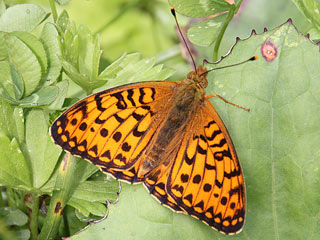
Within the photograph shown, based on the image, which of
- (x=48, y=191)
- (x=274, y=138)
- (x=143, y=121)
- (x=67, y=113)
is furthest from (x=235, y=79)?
(x=48, y=191)

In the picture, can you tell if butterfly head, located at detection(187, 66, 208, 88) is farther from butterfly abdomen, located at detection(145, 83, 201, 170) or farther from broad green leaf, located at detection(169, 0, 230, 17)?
broad green leaf, located at detection(169, 0, 230, 17)

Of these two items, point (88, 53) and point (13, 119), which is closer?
point (13, 119)

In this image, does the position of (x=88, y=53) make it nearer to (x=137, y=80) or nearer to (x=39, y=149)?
(x=137, y=80)

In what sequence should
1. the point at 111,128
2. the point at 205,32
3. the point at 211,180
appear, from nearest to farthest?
the point at 211,180
the point at 111,128
the point at 205,32

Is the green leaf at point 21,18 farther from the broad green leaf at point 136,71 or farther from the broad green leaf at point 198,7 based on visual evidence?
the broad green leaf at point 198,7

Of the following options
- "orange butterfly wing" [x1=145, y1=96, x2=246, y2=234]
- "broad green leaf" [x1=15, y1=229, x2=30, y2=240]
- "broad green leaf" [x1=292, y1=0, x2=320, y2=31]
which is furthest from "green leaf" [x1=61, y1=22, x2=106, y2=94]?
"broad green leaf" [x1=292, y1=0, x2=320, y2=31]

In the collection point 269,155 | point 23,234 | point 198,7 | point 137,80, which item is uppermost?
point 198,7

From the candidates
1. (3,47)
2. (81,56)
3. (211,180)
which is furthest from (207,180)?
(3,47)
